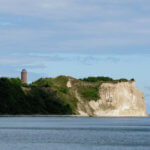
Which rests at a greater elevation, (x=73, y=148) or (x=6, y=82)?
(x=6, y=82)

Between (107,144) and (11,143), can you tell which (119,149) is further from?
(11,143)

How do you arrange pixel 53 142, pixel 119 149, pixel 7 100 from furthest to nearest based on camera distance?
1. pixel 7 100
2. pixel 53 142
3. pixel 119 149

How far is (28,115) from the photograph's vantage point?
7274 inches

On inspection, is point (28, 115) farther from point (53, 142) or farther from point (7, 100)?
point (53, 142)

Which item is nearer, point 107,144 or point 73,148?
point 73,148

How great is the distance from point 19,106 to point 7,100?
567 centimetres

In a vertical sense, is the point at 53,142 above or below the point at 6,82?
below

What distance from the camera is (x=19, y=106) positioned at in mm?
182000

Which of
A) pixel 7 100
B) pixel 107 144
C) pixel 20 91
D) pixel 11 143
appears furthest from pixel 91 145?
pixel 20 91

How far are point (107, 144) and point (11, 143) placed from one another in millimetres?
9229

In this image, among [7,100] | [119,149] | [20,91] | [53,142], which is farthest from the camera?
[20,91]

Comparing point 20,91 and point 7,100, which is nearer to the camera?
point 7,100

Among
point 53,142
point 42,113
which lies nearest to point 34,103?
point 42,113

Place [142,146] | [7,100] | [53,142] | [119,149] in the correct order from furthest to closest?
[7,100], [53,142], [142,146], [119,149]
